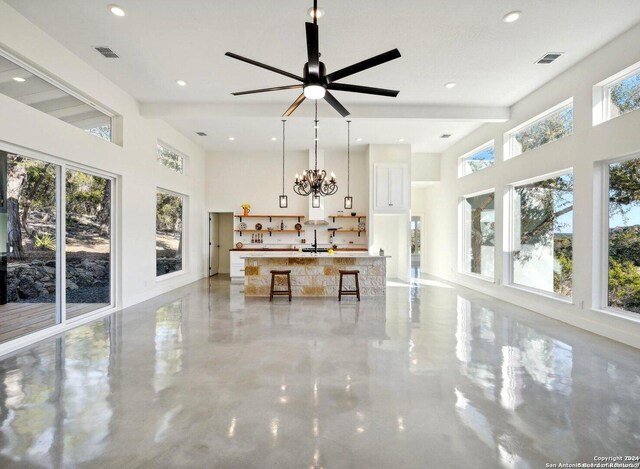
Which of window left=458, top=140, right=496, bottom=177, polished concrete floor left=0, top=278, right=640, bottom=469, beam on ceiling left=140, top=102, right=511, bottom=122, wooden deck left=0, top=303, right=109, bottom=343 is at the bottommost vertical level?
polished concrete floor left=0, top=278, right=640, bottom=469

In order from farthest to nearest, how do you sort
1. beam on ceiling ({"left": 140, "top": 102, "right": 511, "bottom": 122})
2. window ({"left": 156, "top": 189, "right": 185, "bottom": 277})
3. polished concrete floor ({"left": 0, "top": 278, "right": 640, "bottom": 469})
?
1. window ({"left": 156, "top": 189, "right": 185, "bottom": 277})
2. beam on ceiling ({"left": 140, "top": 102, "right": 511, "bottom": 122})
3. polished concrete floor ({"left": 0, "top": 278, "right": 640, "bottom": 469})

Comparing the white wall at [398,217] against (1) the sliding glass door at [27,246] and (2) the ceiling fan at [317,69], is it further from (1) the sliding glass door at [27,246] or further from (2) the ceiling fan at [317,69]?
(1) the sliding glass door at [27,246]

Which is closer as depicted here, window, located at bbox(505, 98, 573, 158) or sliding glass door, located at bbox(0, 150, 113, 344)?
sliding glass door, located at bbox(0, 150, 113, 344)

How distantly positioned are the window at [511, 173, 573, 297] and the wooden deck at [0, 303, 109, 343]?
720 cm

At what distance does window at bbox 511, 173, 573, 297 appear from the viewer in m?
4.84

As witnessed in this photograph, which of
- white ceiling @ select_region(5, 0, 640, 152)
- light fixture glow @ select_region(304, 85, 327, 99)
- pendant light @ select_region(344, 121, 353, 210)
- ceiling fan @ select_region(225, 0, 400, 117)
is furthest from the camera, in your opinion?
pendant light @ select_region(344, 121, 353, 210)

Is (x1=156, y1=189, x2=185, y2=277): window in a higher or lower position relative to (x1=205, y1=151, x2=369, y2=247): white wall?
lower

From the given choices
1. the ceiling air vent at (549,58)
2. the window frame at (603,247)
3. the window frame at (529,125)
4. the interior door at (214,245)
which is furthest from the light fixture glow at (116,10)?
the interior door at (214,245)

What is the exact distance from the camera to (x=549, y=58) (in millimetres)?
4277

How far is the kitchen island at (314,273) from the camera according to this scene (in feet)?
21.1

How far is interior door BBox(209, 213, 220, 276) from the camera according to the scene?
952cm

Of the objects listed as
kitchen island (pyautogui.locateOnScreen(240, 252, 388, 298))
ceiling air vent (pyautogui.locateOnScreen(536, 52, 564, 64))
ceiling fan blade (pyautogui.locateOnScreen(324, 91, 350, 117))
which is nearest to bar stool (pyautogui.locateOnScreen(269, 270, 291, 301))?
kitchen island (pyautogui.locateOnScreen(240, 252, 388, 298))

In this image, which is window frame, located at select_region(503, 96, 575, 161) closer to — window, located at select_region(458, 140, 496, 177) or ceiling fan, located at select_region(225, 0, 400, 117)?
window, located at select_region(458, 140, 496, 177)

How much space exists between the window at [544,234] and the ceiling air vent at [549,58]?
165cm
